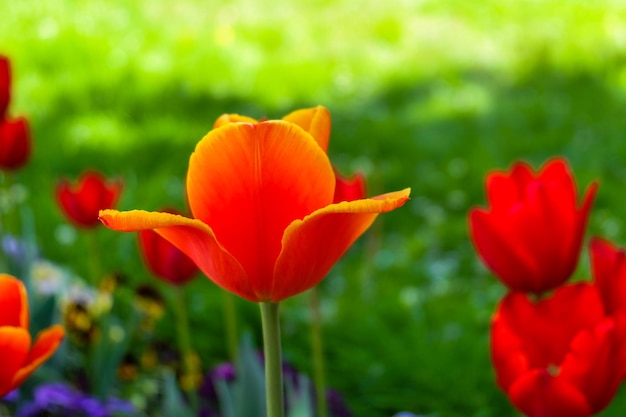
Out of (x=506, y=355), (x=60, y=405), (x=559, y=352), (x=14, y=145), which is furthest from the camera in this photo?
(x=14, y=145)

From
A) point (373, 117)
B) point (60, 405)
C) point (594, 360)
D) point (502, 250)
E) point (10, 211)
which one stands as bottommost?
point (60, 405)

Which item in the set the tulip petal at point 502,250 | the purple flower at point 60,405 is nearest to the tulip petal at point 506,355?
the tulip petal at point 502,250

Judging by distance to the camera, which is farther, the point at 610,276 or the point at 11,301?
the point at 610,276

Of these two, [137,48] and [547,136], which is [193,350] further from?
[137,48]

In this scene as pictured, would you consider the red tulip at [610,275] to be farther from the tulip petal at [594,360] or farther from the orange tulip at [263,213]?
the orange tulip at [263,213]

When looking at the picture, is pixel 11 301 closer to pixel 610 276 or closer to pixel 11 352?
pixel 11 352

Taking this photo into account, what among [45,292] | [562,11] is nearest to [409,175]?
[45,292]

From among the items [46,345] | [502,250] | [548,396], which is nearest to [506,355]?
[548,396]
